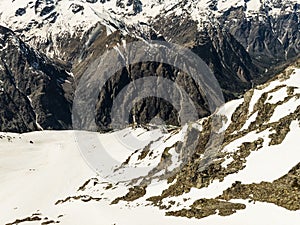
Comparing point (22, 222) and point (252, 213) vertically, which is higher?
point (252, 213)

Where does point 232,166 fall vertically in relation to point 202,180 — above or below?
above

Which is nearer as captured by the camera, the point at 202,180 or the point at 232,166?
the point at 232,166

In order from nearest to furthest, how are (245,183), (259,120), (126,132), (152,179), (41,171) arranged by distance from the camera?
(245,183)
(259,120)
(152,179)
(41,171)
(126,132)

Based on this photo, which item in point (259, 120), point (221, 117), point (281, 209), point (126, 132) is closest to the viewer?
point (281, 209)

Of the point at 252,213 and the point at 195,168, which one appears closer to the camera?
the point at 252,213

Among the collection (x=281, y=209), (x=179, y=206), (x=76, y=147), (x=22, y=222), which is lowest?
(x=76, y=147)

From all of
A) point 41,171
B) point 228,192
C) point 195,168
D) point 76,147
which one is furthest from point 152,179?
point 76,147

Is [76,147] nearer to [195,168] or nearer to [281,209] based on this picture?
[195,168]
